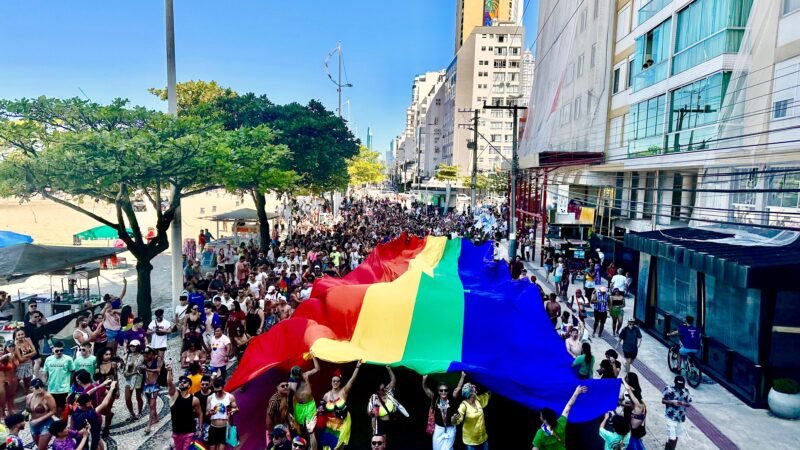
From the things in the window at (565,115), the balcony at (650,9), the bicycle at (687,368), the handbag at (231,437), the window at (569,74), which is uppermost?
the balcony at (650,9)

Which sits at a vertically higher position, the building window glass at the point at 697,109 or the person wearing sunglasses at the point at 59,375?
the building window glass at the point at 697,109

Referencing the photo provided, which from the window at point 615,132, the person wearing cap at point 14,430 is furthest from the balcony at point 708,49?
the person wearing cap at point 14,430

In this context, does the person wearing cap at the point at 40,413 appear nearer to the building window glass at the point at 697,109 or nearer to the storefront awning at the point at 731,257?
the storefront awning at the point at 731,257

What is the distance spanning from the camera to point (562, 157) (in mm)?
24234

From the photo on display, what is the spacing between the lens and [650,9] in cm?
2122

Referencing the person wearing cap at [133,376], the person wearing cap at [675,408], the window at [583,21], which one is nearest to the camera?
the person wearing cap at [675,408]

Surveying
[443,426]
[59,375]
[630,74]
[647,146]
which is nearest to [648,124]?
[647,146]

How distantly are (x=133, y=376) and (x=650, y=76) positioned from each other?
2115 cm

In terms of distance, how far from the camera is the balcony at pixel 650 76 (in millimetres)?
20000

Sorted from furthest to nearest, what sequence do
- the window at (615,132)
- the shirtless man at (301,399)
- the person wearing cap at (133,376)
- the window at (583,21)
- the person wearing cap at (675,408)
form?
1. the window at (615,132)
2. the window at (583,21)
3. the person wearing cap at (133,376)
4. the person wearing cap at (675,408)
5. the shirtless man at (301,399)

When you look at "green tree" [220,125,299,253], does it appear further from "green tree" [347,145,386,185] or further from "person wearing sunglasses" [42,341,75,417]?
"green tree" [347,145,386,185]

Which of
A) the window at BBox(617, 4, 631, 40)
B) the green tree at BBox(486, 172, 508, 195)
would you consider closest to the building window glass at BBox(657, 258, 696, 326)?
the window at BBox(617, 4, 631, 40)

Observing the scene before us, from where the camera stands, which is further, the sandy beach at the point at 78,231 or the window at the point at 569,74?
the window at the point at 569,74

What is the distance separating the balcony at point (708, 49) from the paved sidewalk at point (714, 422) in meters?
10.2
